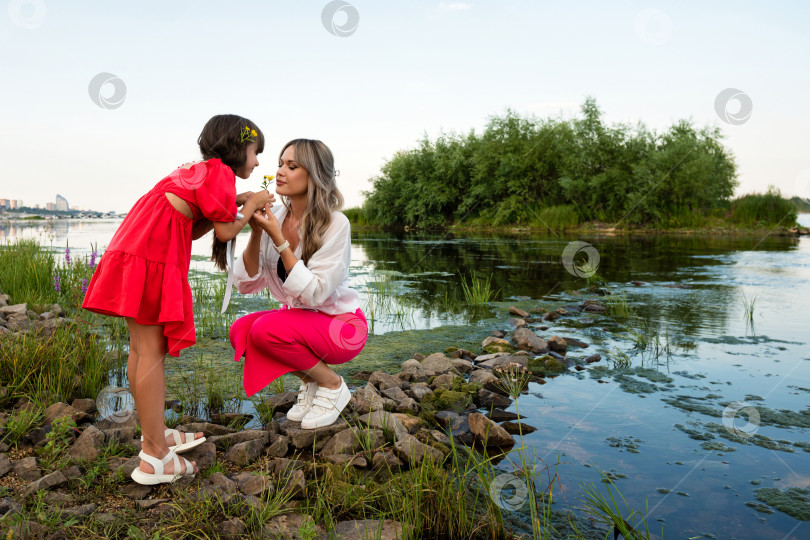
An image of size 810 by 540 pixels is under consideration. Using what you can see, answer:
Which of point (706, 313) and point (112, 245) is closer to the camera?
point (112, 245)

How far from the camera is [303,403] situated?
3150mm

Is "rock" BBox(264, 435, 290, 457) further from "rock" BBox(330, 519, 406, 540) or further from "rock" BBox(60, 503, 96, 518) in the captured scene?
"rock" BBox(60, 503, 96, 518)

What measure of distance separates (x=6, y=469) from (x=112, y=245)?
42.9 inches

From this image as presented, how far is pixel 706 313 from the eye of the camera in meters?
6.78

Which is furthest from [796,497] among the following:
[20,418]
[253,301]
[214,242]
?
[253,301]

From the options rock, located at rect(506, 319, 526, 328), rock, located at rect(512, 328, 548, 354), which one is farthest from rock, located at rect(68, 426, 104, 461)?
rock, located at rect(506, 319, 526, 328)

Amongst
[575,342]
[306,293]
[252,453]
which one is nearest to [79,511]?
[252,453]

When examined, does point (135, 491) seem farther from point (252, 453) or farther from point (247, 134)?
point (247, 134)

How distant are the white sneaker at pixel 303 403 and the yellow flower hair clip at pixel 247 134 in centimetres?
142

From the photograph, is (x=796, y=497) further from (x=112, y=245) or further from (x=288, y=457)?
(x=112, y=245)

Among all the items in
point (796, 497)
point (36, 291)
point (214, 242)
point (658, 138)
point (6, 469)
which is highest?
point (658, 138)

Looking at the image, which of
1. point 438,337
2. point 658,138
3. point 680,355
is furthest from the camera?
point 658,138

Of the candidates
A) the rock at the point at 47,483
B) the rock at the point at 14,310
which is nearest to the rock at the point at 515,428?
the rock at the point at 47,483

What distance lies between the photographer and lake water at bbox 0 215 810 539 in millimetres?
2562
